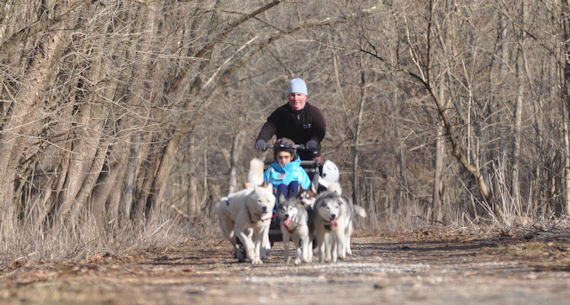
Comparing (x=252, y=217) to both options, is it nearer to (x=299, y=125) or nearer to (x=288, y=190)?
(x=288, y=190)

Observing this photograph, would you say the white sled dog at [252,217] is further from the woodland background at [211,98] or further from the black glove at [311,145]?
the woodland background at [211,98]

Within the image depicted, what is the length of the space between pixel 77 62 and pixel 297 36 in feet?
45.1

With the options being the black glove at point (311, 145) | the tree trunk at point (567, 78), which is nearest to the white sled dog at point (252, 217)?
the black glove at point (311, 145)

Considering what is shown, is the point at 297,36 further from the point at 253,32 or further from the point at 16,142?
the point at 16,142

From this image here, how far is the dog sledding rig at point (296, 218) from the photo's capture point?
1055cm

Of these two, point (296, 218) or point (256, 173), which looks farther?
point (256, 173)

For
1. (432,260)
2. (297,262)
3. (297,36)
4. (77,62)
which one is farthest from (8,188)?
(297,36)

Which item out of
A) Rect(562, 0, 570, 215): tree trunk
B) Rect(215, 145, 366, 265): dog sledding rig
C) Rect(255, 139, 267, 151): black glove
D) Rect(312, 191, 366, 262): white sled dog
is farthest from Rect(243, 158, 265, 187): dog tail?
Rect(562, 0, 570, 215): tree trunk

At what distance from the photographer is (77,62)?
1437cm

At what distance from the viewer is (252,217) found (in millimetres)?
11219

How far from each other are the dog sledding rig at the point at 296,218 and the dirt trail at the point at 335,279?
34 centimetres

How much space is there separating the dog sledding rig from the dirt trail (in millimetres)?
340

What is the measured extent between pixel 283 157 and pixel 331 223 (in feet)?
5.59

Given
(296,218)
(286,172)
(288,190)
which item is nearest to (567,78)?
(286,172)
